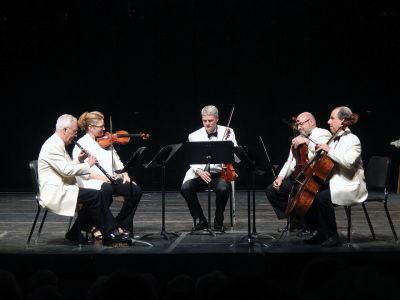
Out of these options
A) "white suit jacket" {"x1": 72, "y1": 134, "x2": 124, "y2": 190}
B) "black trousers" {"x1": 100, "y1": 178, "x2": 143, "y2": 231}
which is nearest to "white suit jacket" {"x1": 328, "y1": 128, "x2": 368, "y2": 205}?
"black trousers" {"x1": 100, "y1": 178, "x2": 143, "y2": 231}

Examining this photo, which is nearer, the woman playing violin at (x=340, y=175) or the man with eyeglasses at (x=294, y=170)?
the woman playing violin at (x=340, y=175)

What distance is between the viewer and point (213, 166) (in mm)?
6863

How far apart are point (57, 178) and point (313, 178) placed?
2095 millimetres

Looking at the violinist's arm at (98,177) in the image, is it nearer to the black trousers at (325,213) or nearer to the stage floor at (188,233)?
the stage floor at (188,233)

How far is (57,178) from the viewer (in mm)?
5688

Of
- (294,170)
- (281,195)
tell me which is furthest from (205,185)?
(294,170)

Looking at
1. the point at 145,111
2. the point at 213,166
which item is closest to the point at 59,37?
the point at 145,111

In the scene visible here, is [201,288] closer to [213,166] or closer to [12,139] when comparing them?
[213,166]

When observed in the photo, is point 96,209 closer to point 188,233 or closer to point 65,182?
point 65,182

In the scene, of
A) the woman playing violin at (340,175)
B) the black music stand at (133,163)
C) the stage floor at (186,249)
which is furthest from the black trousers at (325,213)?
the black music stand at (133,163)

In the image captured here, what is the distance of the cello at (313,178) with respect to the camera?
555 cm

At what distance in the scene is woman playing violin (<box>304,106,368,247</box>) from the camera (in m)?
5.53

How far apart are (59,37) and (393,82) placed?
16.5 feet

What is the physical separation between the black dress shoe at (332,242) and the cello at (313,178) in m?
0.29
